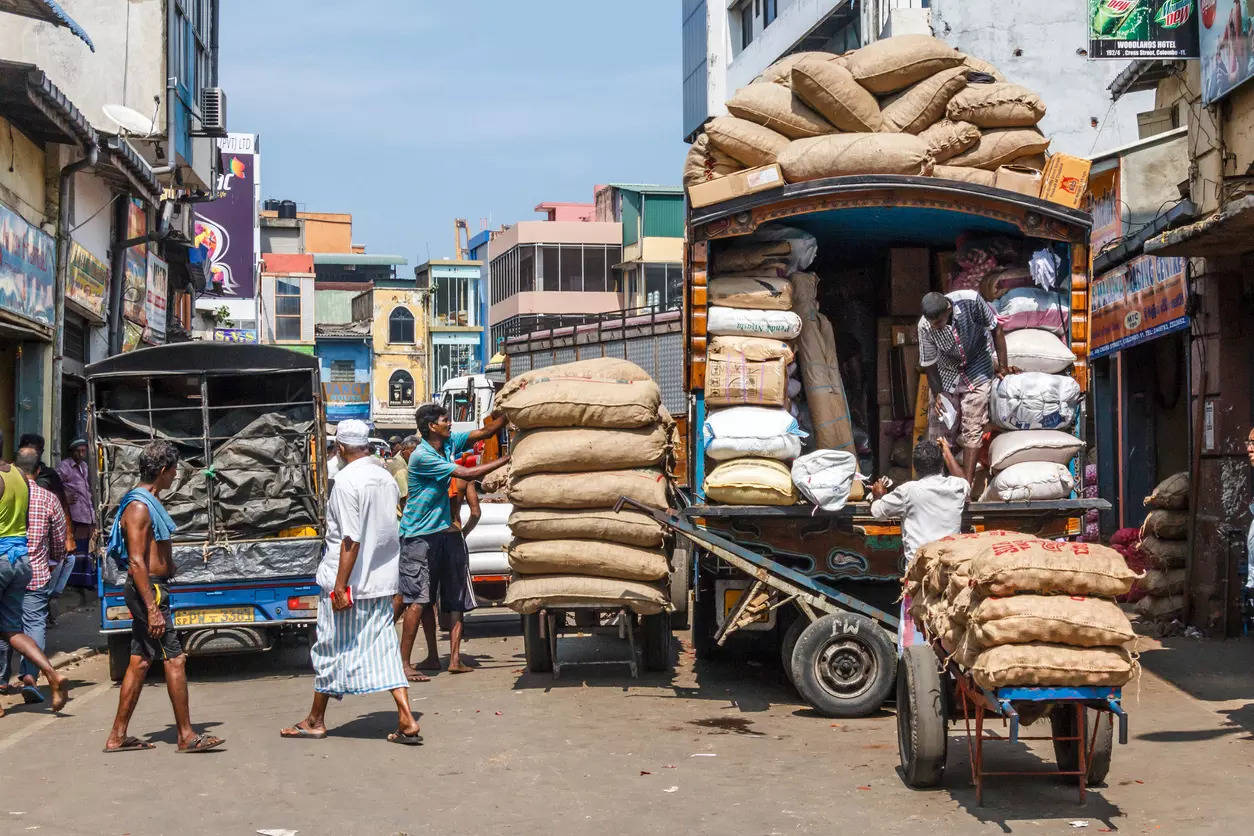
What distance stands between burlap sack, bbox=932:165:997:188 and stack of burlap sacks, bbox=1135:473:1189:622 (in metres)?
4.09

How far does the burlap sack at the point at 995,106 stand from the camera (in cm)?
992

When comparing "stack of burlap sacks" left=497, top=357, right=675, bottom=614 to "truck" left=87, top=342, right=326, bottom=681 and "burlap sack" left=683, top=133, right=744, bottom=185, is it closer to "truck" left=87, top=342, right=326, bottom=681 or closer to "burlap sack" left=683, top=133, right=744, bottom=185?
"burlap sack" left=683, top=133, right=744, bottom=185

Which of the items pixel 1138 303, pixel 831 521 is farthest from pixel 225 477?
pixel 1138 303

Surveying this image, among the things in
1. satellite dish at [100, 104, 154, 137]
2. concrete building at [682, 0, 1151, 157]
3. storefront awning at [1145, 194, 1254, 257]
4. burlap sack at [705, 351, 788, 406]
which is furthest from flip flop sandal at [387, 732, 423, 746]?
concrete building at [682, 0, 1151, 157]

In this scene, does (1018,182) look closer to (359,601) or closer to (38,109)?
(359,601)

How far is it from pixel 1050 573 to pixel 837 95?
4942 mm

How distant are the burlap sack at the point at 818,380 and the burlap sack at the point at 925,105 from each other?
120 cm

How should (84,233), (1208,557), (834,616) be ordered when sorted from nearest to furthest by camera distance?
(834,616)
(1208,557)
(84,233)

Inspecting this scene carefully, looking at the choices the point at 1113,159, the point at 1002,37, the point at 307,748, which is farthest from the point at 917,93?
the point at 1002,37

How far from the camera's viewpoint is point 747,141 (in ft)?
32.9

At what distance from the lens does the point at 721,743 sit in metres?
8.03

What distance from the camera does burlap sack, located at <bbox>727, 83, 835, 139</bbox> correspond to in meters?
10.2

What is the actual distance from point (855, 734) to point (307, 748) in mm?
3017

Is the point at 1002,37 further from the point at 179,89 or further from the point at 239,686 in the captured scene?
the point at 239,686
